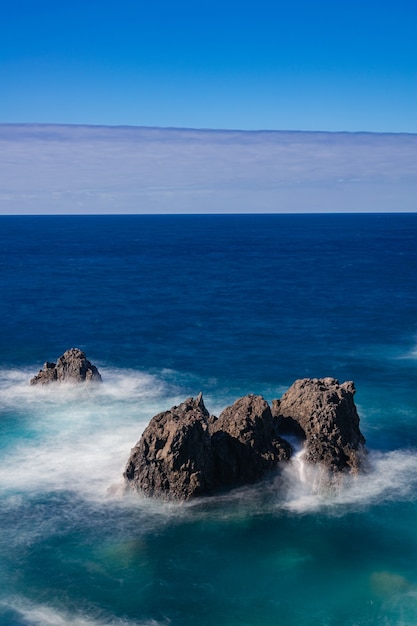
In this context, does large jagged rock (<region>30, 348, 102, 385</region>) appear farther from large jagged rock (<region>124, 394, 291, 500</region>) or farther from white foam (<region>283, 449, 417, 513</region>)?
white foam (<region>283, 449, 417, 513</region>)

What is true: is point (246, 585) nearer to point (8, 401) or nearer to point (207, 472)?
point (207, 472)

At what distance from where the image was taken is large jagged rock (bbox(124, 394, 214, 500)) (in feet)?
141

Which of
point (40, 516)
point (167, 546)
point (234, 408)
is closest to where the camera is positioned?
point (167, 546)

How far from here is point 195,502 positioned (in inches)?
1681

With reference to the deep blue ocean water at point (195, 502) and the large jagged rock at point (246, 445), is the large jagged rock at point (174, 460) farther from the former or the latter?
the deep blue ocean water at point (195, 502)

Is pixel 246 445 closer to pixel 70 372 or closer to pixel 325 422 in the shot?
pixel 325 422

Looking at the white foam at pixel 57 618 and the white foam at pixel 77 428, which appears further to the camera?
the white foam at pixel 77 428

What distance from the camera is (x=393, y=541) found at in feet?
130

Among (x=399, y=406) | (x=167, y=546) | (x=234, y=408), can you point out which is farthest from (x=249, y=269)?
(x=167, y=546)

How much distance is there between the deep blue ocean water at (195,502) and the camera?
34.2m

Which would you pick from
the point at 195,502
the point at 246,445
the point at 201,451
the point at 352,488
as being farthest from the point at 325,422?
the point at 195,502

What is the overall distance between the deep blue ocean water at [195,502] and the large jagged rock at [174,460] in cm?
140

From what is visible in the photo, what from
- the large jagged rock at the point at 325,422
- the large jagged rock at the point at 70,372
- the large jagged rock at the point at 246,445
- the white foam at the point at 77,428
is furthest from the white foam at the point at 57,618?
the large jagged rock at the point at 70,372

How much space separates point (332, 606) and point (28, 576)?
53.1ft
